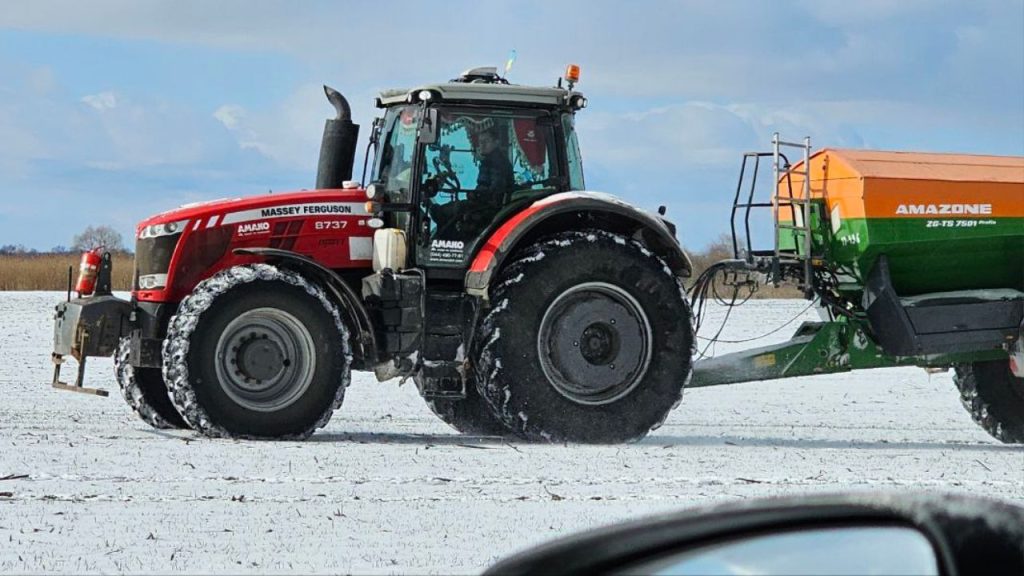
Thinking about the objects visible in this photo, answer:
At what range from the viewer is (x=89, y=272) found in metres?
10.2

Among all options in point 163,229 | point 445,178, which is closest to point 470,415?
point 445,178

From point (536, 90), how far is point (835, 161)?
2240 mm

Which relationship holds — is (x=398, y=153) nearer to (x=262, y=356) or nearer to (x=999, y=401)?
(x=262, y=356)

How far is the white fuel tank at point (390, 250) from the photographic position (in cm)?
978

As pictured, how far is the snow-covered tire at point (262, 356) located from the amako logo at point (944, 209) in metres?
3.99

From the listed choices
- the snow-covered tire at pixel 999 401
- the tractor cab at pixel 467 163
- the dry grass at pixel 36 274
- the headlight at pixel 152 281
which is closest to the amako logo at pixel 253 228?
the headlight at pixel 152 281

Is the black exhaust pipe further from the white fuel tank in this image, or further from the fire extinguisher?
the fire extinguisher

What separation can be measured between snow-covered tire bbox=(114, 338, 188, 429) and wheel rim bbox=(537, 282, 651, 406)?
8.75 feet

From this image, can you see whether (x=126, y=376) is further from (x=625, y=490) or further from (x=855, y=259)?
(x=855, y=259)

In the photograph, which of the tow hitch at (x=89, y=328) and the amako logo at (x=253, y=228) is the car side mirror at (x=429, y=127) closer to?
the amako logo at (x=253, y=228)

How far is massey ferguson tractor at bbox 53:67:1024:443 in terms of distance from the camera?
9.52 meters

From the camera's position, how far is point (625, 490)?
7523 millimetres

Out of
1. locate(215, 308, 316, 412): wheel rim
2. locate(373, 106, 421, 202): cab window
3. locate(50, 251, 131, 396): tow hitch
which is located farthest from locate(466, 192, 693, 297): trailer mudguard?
locate(50, 251, 131, 396): tow hitch

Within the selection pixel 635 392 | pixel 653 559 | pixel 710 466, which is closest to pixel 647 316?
pixel 635 392
